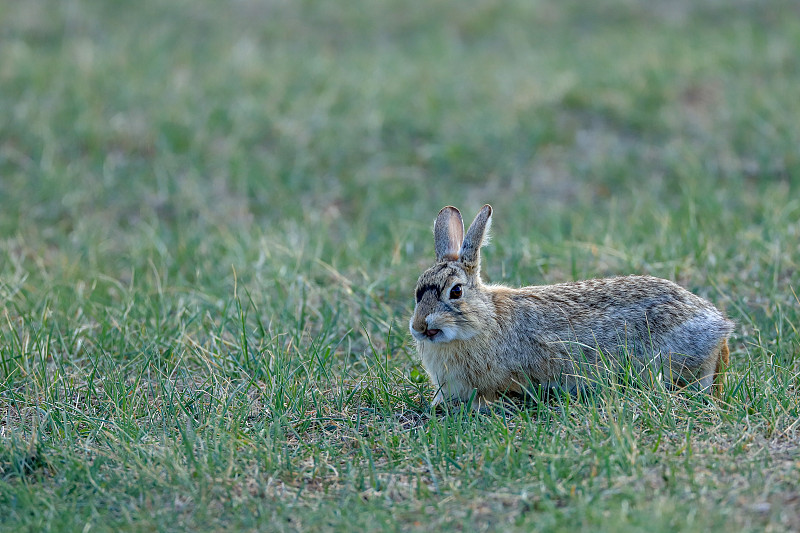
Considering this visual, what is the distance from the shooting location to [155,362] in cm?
527

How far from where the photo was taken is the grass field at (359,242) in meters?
3.92

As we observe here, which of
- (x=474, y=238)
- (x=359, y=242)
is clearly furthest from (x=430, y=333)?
(x=359, y=242)

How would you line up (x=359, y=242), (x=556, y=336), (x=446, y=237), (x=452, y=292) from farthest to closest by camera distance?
(x=359, y=242) → (x=446, y=237) → (x=556, y=336) → (x=452, y=292)

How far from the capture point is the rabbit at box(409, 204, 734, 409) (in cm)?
471

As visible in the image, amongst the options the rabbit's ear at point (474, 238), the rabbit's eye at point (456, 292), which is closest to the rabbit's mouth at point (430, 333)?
the rabbit's eye at point (456, 292)

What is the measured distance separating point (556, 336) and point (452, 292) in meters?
0.60

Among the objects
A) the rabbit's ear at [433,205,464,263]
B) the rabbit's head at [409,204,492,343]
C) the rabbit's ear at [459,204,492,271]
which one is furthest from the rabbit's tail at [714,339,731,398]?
the rabbit's ear at [433,205,464,263]

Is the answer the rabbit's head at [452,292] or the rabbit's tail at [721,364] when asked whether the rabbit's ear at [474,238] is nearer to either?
the rabbit's head at [452,292]

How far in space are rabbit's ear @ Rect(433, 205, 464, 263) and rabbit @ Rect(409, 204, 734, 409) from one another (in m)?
0.13

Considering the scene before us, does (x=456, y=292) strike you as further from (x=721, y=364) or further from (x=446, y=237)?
(x=721, y=364)

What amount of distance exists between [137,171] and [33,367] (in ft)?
14.4

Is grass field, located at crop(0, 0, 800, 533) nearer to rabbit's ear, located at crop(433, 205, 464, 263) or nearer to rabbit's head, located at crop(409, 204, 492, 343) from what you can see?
rabbit's head, located at crop(409, 204, 492, 343)

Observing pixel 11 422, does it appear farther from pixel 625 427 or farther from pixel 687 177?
pixel 687 177

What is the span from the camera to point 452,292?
4.68 metres
